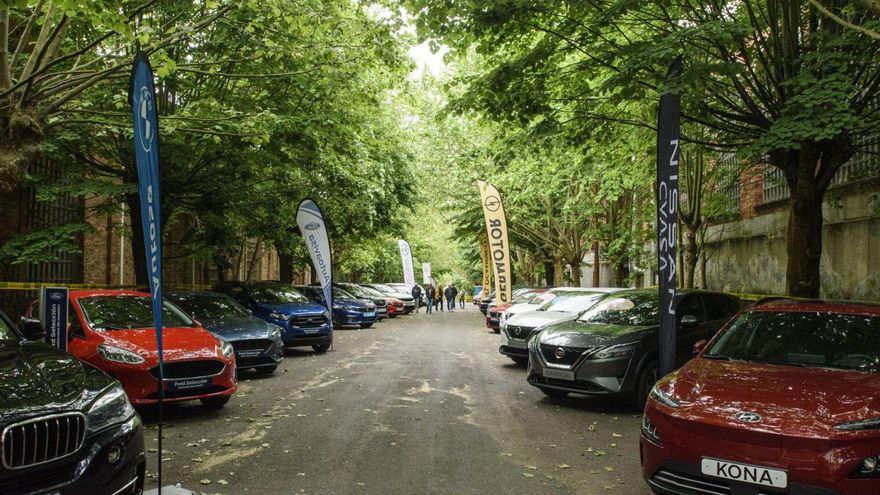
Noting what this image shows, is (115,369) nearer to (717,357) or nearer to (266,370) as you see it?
(266,370)

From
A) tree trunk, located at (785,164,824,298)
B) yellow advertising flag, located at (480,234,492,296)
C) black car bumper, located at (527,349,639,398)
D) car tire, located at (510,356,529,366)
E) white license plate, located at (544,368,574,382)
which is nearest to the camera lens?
black car bumper, located at (527,349,639,398)

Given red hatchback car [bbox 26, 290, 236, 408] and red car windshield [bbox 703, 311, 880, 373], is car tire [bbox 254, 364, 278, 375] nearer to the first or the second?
red hatchback car [bbox 26, 290, 236, 408]

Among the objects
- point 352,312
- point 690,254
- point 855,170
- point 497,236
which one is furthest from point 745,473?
point 352,312

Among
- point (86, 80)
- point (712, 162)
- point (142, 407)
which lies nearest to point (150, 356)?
point (142, 407)

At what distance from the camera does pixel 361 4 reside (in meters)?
11.4

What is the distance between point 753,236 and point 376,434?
13356 mm

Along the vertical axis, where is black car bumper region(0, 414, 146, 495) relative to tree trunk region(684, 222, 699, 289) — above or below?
below

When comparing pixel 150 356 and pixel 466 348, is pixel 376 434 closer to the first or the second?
pixel 150 356

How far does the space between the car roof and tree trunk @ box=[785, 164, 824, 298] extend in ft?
13.4

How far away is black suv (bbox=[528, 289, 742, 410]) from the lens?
790 centimetres

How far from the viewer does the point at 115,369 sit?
278 inches

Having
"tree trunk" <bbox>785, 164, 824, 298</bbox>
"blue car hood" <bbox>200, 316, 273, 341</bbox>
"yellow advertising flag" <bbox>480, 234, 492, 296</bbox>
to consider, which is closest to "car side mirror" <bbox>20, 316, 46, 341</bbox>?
"blue car hood" <bbox>200, 316, 273, 341</bbox>

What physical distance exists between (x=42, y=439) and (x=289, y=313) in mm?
10936

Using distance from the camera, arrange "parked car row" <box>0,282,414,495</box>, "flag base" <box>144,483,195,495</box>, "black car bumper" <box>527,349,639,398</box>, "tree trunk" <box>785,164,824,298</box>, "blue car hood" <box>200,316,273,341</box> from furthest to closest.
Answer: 1. "blue car hood" <box>200,316,273,341</box>
2. "tree trunk" <box>785,164,824,298</box>
3. "black car bumper" <box>527,349,639,398</box>
4. "flag base" <box>144,483,195,495</box>
5. "parked car row" <box>0,282,414,495</box>
